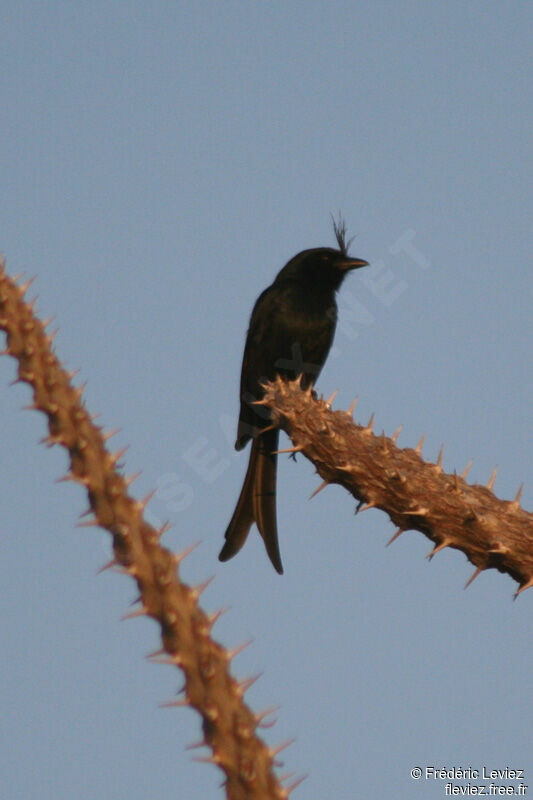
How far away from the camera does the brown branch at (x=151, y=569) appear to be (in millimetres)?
1384

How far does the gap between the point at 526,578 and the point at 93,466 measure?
1.31 m

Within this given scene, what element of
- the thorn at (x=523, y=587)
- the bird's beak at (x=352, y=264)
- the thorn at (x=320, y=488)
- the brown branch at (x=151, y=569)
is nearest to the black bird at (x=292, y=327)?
the bird's beak at (x=352, y=264)

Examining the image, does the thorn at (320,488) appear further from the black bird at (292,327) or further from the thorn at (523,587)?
the black bird at (292,327)

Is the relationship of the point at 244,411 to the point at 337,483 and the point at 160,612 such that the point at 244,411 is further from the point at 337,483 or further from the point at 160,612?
the point at 160,612

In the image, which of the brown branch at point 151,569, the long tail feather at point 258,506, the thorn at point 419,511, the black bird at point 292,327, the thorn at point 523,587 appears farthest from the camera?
the black bird at point 292,327

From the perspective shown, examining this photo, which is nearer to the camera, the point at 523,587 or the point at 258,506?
the point at 523,587

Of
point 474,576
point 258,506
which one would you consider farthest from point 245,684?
point 258,506

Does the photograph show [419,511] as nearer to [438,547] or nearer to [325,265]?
[438,547]

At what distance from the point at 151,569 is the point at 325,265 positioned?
4.99 meters

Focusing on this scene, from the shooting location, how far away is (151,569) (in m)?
1.48

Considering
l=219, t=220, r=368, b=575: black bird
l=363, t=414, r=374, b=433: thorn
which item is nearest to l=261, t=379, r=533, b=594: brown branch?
l=363, t=414, r=374, b=433: thorn

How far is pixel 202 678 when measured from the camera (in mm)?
1423

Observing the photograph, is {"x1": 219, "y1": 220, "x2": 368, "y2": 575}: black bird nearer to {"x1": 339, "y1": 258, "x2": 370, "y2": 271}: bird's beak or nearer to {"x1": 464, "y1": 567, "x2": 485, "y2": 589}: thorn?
{"x1": 339, "y1": 258, "x2": 370, "y2": 271}: bird's beak

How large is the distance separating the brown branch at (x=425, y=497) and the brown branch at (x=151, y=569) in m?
1.11
